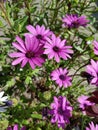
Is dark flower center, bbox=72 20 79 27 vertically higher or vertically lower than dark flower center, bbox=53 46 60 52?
higher

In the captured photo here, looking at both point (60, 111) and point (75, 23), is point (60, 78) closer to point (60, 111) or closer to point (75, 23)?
point (60, 111)

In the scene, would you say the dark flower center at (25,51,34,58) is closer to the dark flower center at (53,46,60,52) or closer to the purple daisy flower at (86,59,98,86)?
the dark flower center at (53,46,60,52)

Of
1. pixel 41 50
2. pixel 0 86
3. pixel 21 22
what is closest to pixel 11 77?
pixel 0 86

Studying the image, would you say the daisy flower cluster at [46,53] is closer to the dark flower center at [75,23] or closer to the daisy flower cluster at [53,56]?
the daisy flower cluster at [53,56]

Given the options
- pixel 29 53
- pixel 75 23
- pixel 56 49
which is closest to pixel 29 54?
pixel 29 53

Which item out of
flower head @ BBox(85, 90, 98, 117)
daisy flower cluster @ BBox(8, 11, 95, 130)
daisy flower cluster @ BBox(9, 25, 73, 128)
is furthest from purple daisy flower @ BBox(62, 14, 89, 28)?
flower head @ BBox(85, 90, 98, 117)
